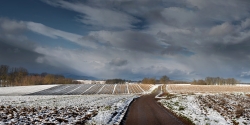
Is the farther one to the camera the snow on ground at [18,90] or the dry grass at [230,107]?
the snow on ground at [18,90]

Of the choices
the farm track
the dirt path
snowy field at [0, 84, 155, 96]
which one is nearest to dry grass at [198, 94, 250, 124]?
the dirt path

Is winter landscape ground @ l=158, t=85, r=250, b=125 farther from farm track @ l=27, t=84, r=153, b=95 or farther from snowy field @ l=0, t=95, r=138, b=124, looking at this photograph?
farm track @ l=27, t=84, r=153, b=95

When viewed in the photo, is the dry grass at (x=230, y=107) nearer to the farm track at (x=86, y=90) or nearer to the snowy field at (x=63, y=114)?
the snowy field at (x=63, y=114)

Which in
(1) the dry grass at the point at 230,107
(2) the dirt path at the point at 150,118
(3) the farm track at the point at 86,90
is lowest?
(3) the farm track at the point at 86,90

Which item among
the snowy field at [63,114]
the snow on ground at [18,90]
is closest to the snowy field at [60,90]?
the snow on ground at [18,90]

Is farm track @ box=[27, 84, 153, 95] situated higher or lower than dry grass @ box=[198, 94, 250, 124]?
lower

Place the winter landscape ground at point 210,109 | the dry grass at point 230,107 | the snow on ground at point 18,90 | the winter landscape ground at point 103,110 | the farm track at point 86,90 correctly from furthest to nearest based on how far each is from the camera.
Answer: the farm track at point 86,90, the snow on ground at point 18,90, the dry grass at point 230,107, the winter landscape ground at point 210,109, the winter landscape ground at point 103,110

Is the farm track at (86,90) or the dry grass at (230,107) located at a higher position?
the dry grass at (230,107)

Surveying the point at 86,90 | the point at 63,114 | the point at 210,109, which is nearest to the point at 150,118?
the point at 63,114

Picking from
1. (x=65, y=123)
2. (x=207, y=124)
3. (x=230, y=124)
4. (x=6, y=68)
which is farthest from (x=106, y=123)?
(x=6, y=68)

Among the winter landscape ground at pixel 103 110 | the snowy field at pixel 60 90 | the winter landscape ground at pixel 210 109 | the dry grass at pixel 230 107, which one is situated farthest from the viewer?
the snowy field at pixel 60 90

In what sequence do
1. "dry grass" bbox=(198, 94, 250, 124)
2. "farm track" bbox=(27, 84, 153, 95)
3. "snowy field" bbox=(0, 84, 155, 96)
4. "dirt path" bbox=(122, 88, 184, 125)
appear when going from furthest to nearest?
1. "farm track" bbox=(27, 84, 153, 95)
2. "snowy field" bbox=(0, 84, 155, 96)
3. "dry grass" bbox=(198, 94, 250, 124)
4. "dirt path" bbox=(122, 88, 184, 125)

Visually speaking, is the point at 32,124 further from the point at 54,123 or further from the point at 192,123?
the point at 192,123

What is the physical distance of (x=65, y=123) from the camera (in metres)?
20.3
